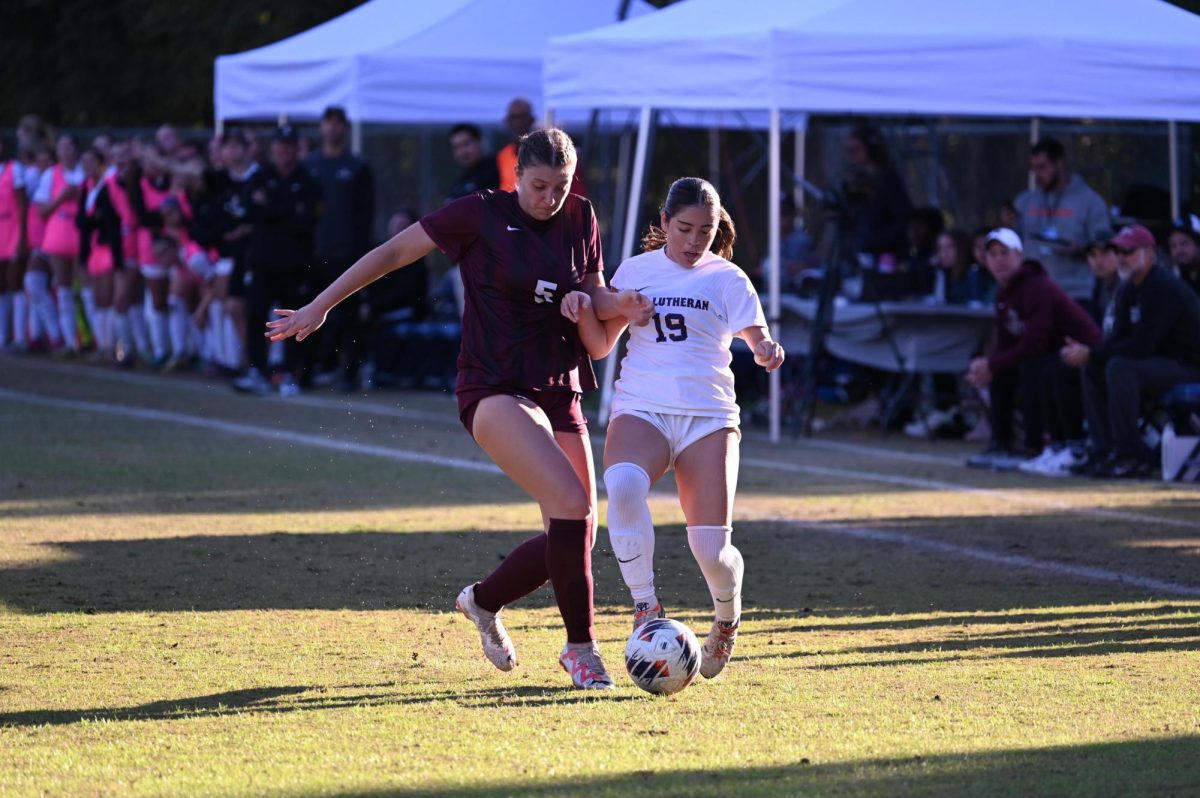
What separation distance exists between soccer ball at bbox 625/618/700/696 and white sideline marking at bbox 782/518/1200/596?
319 cm

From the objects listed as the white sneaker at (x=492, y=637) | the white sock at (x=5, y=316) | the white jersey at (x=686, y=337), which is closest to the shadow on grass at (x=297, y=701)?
the white sneaker at (x=492, y=637)

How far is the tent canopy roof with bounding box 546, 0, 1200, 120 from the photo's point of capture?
45.3ft

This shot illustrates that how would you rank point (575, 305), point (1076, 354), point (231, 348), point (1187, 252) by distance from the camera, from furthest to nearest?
point (231, 348)
point (1187, 252)
point (1076, 354)
point (575, 305)

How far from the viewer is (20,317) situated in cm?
2422

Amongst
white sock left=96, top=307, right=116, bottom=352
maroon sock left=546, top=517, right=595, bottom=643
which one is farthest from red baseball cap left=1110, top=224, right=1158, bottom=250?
white sock left=96, top=307, right=116, bottom=352

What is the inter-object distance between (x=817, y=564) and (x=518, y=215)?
134 inches

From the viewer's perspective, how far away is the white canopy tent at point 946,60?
13805 mm

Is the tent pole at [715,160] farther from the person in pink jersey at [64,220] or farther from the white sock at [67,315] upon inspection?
the white sock at [67,315]

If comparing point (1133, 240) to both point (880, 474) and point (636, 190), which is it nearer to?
point (880, 474)

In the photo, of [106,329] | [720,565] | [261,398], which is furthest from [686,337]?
[106,329]

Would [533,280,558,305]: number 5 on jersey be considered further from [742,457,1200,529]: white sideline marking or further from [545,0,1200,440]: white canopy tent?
[545,0,1200,440]: white canopy tent

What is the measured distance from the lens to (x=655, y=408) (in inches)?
263

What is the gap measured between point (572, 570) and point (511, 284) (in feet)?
3.16

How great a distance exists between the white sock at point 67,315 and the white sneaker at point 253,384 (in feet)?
17.9
